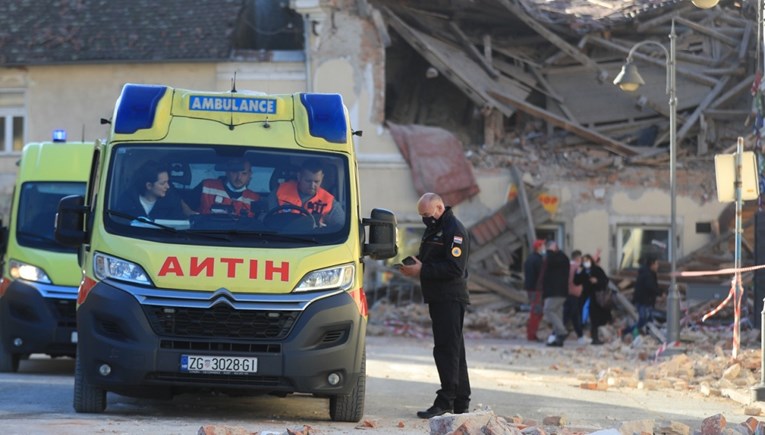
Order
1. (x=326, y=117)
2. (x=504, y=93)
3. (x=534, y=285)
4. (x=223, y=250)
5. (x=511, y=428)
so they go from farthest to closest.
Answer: (x=504, y=93) < (x=534, y=285) < (x=326, y=117) < (x=223, y=250) < (x=511, y=428)

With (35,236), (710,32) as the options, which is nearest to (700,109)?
(710,32)

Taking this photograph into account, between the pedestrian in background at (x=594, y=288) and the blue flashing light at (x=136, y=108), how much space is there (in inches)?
557

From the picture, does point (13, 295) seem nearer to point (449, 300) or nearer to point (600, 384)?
point (449, 300)

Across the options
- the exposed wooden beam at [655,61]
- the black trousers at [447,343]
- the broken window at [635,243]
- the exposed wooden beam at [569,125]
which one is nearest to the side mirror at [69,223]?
the black trousers at [447,343]

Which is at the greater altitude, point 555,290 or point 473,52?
point 473,52

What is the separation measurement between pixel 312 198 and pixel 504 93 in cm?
1869

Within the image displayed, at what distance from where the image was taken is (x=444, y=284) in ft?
37.6

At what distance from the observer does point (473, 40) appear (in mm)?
30016

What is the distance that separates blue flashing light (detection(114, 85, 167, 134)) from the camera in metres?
10.9

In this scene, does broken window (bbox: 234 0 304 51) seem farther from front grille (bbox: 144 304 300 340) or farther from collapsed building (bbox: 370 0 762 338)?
front grille (bbox: 144 304 300 340)

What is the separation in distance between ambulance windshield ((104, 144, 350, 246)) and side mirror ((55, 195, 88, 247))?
38 cm

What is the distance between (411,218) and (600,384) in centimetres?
1298

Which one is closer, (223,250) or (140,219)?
(223,250)

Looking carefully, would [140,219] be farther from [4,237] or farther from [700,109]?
[700,109]
